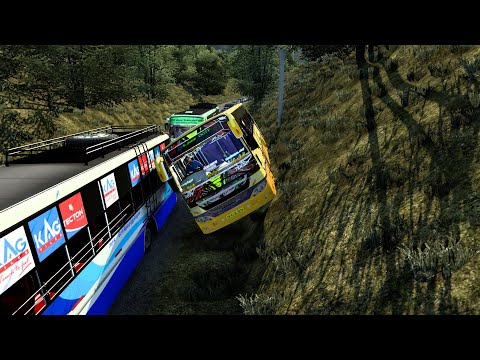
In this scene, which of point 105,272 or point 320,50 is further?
point 320,50

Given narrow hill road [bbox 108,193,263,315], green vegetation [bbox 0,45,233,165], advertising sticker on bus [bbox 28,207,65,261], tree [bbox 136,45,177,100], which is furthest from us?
tree [bbox 136,45,177,100]

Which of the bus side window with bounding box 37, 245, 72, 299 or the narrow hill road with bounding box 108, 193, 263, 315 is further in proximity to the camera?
the narrow hill road with bounding box 108, 193, 263, 315

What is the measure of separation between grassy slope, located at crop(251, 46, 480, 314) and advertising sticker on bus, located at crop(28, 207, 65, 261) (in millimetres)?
4325

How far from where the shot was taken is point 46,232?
5887 mm

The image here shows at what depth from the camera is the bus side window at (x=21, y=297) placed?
5.05 m

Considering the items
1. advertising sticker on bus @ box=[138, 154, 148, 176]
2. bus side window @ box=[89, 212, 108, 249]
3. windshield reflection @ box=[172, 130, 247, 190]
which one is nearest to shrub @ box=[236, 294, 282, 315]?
bus side window @ box=[89, 212, 108, 249]

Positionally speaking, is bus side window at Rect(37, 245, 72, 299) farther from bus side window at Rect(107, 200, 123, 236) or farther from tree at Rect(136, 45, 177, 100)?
tree at Rect(136, 45, 177, 100)

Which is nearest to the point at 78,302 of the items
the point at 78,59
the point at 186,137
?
Answer: the point at 186,137

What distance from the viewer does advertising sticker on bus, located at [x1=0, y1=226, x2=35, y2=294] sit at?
4.89 m

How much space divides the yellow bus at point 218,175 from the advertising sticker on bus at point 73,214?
12.0ft

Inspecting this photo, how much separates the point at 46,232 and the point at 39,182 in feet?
4.19
